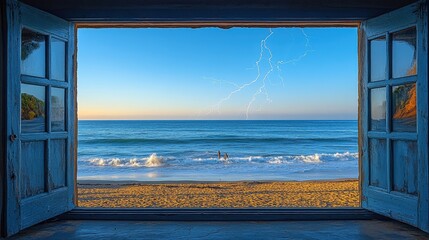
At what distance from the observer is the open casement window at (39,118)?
2.92m

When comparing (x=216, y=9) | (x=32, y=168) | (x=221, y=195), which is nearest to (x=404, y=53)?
(x=216, y=9)

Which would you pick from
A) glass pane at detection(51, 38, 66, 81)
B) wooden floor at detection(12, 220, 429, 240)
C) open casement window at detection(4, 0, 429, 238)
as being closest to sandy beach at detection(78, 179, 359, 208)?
wooden floor at detection(12, 220, 429, 240)

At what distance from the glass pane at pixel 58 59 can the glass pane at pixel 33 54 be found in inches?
4.6

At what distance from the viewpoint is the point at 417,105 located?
3.04m

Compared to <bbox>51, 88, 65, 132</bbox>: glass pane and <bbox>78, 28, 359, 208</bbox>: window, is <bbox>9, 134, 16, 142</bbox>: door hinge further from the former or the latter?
<bbox>78, 28, 359, 208</bbox>: window

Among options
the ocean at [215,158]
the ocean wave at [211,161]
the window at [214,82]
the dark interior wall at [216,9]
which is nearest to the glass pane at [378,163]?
the dark interior wall at [216,9]

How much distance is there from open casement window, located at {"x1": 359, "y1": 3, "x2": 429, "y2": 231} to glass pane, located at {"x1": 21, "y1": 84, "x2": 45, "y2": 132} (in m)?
2.92

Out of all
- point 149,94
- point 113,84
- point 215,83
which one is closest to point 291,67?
point 215,83

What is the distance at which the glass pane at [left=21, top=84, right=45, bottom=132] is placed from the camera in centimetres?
309

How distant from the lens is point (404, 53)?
3221 millimetres

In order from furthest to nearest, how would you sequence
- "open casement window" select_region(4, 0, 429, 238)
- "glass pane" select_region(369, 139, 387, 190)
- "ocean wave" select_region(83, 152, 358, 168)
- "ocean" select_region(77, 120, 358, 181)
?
"ocean wave" select_region(83, 152, 358, 168) < "ocean" select_region(77, 120, 358, 181) < "glass pane" select_region(369, 139, 387, 190) < "open casement window" select_region(4, 0, 429, 238)

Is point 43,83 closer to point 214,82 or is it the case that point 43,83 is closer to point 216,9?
point 216,9

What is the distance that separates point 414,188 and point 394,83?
89 centimetres
